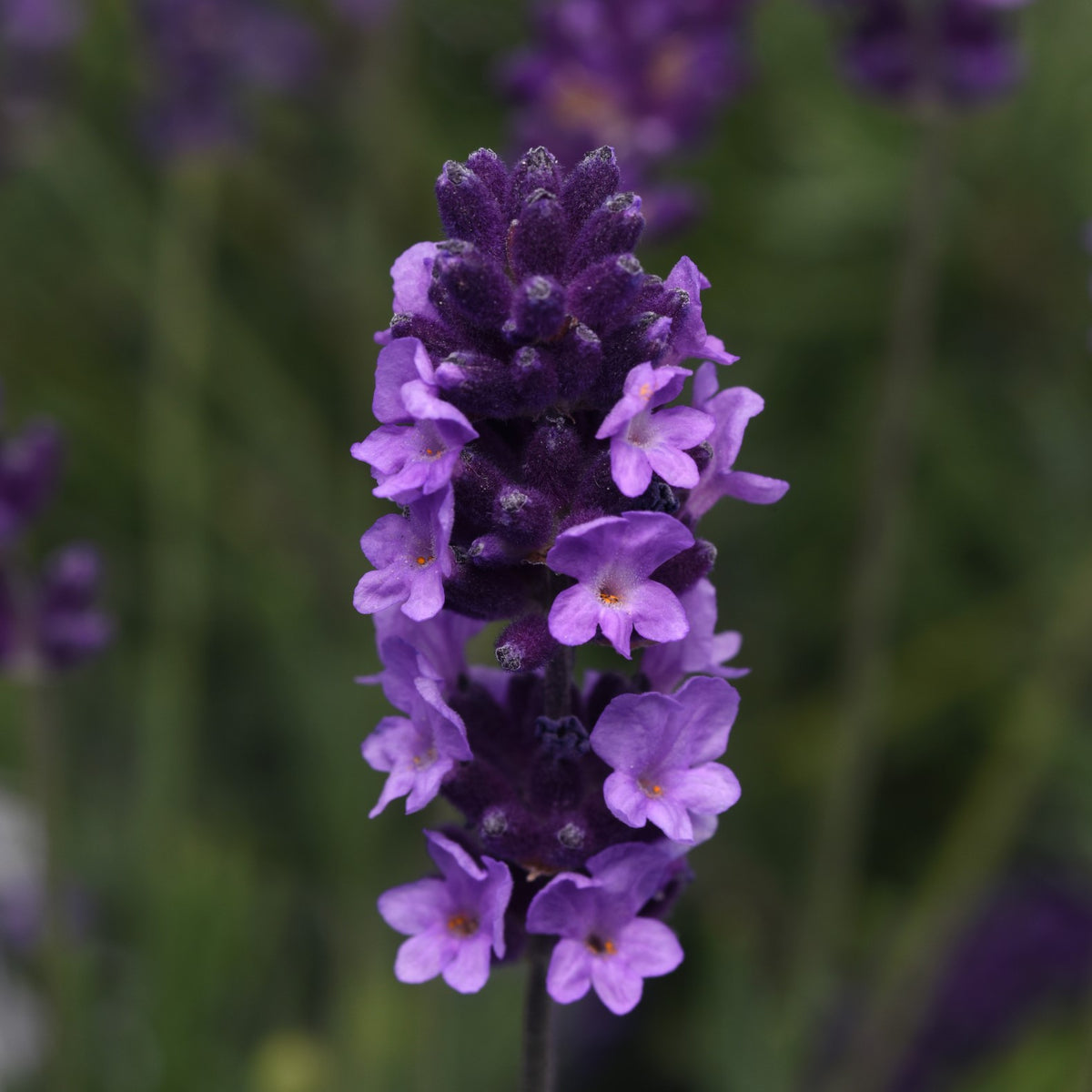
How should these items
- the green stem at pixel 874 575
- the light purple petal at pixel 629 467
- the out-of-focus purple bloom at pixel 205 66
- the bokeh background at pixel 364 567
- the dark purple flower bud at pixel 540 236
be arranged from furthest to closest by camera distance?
the out-of-focus purple bloom at pixel 205 66
the bokeh background at pixel 364 567
the green stem at pixel 874 575
the dark purple flower bud at pixel 540 236
the light purple petal at pixel 629 467

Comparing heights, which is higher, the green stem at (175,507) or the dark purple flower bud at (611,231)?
the green stem at (175,507)

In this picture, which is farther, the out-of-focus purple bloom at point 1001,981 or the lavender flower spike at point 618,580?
the out-of-focus purple bloom at point 1001,981

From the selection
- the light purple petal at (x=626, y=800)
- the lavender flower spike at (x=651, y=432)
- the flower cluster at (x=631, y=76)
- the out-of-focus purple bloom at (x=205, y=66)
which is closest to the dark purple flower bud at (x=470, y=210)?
the lavender flower spike at (x=651, y=432)

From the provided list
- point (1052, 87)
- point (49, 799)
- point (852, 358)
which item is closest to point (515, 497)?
point (49, 799)

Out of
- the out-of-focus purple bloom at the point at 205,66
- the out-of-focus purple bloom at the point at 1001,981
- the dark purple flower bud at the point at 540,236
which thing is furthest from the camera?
the out-of-focus purple bloom at the point at 205,66

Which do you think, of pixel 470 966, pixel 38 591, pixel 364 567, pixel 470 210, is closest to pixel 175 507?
pixel 364 567

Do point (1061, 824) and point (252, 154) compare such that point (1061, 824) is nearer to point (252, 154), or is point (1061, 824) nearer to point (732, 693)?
point (732, 693)

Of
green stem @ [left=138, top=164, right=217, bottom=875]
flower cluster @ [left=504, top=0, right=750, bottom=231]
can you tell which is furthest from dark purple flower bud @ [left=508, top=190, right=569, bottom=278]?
green stem @ [left=138, top=164, right=217, bottom=875]

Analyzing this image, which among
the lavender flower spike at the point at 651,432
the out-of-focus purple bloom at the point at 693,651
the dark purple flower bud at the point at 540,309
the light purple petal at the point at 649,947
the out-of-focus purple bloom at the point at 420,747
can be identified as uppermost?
the dark purple flower bud at the point at 540,309

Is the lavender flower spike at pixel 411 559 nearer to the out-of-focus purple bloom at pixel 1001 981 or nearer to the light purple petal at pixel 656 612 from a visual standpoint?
the light purple petal at pixel 656 612
